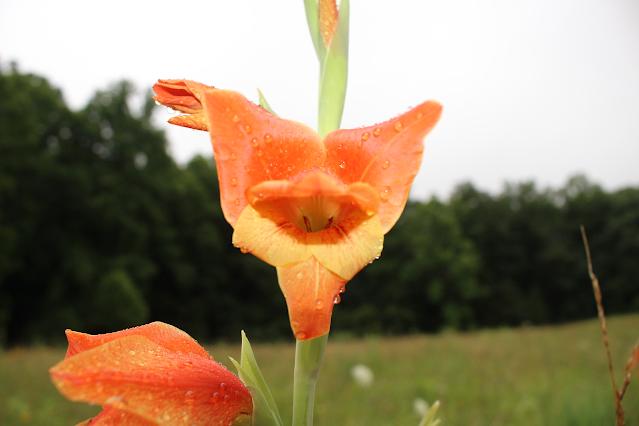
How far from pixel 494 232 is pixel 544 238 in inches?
125

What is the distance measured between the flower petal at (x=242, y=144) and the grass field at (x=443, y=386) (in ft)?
11.6

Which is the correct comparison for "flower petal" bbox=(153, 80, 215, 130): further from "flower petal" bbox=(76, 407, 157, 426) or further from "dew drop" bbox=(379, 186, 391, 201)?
"flower petal" bbox=(76, 407, 157, 426)

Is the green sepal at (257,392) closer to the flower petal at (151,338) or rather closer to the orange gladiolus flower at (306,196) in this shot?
the flower petal at (151,338)

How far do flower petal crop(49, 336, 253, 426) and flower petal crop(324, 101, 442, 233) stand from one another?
1.12 feet

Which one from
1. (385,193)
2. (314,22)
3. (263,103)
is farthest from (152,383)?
(314,22)

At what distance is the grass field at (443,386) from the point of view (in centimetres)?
354

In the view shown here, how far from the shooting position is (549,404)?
13.0 feet

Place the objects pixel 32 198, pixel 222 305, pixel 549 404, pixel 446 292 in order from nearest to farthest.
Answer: pixel 549 404
pixel 32 198
pixel 222 305
pixel 446 292

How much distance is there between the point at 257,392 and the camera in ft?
2.15

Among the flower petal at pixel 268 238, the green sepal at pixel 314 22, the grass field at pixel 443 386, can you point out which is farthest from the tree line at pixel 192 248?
the flower petal at pixel 268 238

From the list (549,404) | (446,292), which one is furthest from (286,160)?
(446,292)

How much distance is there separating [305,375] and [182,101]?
513 millimetres

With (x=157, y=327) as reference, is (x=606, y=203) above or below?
above

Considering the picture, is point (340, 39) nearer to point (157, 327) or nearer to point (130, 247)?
point (157, 327)
